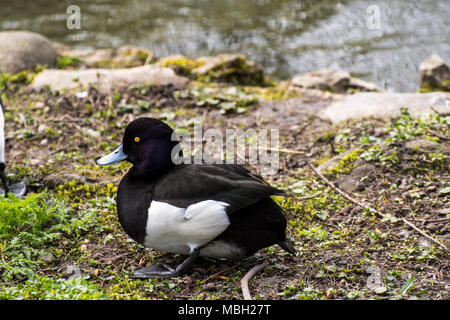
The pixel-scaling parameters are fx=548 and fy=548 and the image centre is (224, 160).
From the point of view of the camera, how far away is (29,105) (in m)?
6.55

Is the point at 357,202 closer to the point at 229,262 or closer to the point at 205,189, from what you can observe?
the point at 229,262

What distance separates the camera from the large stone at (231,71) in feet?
24.5

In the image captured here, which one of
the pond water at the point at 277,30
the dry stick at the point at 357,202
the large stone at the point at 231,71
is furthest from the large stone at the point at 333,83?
the dry stick at the point at 357,202

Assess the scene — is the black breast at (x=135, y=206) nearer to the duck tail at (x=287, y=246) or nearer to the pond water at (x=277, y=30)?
the duck tail at (x=287, y=246)

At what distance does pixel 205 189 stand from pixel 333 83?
14.2 feet

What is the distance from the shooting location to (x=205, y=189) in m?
3.61

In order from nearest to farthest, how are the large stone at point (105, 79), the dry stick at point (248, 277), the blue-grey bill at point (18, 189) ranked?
1. the dry stick at point (248, 277)
2. the blue-grey bill at point (18, 189)
3. the large stone at point (105, 79)

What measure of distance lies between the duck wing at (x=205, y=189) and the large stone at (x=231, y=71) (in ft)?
12.6

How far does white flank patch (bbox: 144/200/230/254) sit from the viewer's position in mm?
3504

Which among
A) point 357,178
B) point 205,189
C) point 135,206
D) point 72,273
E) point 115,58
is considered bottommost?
point 72,273

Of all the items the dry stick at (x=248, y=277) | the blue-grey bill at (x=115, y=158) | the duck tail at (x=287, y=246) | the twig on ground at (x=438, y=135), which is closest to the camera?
the dry stick at (x=248, y=277)

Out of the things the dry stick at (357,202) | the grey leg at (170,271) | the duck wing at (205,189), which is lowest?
the grey leg at (170,271)

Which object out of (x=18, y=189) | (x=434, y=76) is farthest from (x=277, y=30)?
(x=18, y=189)
